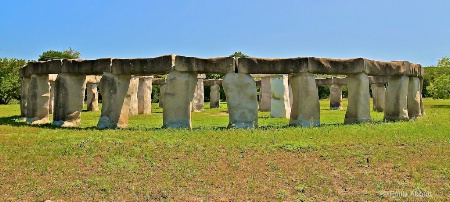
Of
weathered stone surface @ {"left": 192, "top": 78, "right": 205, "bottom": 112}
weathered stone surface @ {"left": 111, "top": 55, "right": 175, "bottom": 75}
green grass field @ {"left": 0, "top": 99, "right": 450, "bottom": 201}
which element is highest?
weathered stone surface @ {"left": 111, "top": 55, "right": 175, "bottom": 75}

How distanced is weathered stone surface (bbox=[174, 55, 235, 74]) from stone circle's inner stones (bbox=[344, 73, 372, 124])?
16.0ft

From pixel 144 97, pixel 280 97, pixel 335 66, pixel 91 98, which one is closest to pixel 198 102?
pixel 144 97

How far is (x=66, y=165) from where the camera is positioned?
8.92 meters

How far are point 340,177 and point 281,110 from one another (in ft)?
46.6

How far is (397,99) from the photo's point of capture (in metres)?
17.6

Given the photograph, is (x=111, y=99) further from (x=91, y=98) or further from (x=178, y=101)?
(x=91, y=98)

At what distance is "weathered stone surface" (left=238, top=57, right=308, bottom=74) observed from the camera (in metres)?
15.0

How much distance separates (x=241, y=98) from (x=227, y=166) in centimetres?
638

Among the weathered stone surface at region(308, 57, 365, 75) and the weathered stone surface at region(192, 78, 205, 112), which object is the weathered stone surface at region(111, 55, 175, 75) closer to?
the weathered stone surface at region(308, 57, 365, 75)

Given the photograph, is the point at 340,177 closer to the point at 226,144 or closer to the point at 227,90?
the point at 226,144

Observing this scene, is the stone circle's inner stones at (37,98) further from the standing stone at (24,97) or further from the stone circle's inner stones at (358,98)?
the stone circle's inner stones at (358,98)

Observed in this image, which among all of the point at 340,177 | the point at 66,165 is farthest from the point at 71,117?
the point at 340,177

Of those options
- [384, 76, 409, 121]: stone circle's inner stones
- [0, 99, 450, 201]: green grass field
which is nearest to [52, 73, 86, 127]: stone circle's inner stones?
[0, 99, 450, 201]: green grass field

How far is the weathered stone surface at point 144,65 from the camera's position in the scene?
1473 cm
